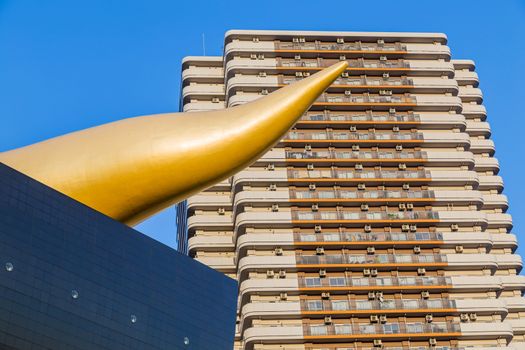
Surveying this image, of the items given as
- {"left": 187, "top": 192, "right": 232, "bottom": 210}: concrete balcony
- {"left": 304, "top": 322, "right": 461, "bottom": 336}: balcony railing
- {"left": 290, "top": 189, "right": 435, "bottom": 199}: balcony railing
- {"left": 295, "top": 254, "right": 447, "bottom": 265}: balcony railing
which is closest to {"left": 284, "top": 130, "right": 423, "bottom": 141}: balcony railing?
{"left": 290, "top": 189, "right": 435, "bottom": 199}: balcony railing

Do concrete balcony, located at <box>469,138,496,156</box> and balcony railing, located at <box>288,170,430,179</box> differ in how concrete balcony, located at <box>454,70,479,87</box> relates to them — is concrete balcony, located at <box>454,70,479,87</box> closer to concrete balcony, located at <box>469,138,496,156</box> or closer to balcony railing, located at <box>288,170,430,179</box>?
concrete balcony, located at <box>469,138,496,156</box>

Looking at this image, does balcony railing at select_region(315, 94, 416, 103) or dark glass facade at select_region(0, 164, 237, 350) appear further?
balcony railing at select_region(315, 94, 416, 103)

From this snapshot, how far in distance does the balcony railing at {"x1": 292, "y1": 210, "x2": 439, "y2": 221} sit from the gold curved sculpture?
1623 inches

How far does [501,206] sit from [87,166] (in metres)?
59.5

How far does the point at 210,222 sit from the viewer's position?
238ft

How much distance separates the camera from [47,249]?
28.1 metres

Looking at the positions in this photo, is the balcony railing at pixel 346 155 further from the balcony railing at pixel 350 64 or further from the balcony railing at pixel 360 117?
the balcony railing at pixel 350 64

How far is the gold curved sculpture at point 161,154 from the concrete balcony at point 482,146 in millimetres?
57806

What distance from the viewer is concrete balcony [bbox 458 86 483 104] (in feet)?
286

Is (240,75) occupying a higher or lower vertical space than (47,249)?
higher

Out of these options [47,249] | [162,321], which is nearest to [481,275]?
[162,321]

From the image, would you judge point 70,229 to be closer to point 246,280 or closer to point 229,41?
point 246,280

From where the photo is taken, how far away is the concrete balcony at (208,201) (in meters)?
73.1

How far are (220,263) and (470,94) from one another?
31.4 metres
